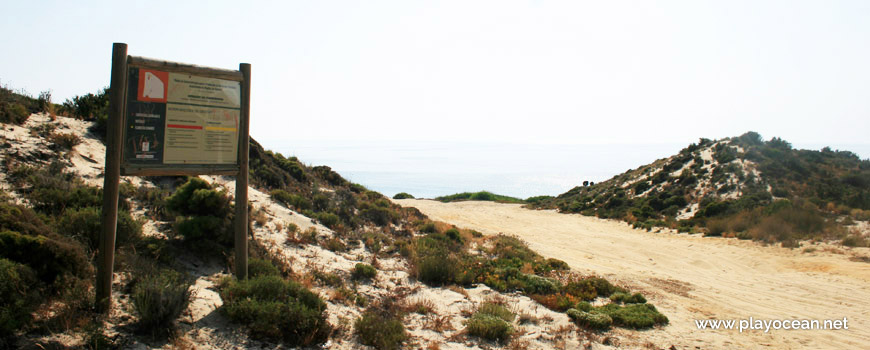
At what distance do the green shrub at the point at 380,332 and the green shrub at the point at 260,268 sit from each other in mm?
2146

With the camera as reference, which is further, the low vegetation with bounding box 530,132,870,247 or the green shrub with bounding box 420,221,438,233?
the low vegetation with bounding box 530,132,870,247

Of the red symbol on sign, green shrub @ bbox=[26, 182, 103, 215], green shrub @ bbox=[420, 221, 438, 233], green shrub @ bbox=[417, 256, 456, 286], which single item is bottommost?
green shrub @ bbox=[417, 256, 456, 286]

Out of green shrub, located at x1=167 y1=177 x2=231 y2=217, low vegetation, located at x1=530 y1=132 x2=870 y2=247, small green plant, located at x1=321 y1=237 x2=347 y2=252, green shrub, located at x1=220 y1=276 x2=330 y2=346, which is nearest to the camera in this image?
green shrub, located at x1=220 y1=276 x2=330 y2=346

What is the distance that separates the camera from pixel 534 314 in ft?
26.6

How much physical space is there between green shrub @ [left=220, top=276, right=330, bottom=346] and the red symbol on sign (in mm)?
2723

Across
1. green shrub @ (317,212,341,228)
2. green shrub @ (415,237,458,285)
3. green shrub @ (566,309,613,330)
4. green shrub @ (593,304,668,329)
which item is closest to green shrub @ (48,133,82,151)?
green shrub @ (317,212,341,228)

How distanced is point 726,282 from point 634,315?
6279 mm

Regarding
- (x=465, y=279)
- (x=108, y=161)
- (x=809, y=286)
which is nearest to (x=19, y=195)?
(x=108, y=161)

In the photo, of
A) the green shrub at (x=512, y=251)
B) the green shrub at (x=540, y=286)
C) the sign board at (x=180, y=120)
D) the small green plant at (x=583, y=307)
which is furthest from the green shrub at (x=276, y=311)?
the green shrub at (x=512, y=251)

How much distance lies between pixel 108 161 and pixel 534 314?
22.8 ft

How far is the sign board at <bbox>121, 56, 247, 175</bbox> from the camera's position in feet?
18.7

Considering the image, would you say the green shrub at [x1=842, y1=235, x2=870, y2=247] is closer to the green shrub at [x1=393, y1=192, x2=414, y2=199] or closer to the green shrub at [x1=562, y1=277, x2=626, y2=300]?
the green shrub at [x1=562, y1=277, x2=626, y2=300]

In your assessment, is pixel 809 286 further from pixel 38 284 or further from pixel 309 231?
pixel 38 284

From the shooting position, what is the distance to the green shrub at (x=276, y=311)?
5559mm
